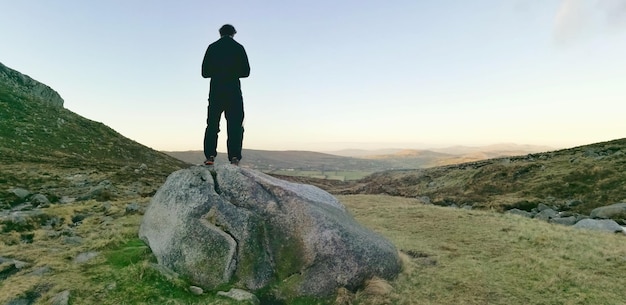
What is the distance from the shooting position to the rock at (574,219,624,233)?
17656 mm

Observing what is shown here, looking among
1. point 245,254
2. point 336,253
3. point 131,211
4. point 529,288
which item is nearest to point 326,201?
point 336,253

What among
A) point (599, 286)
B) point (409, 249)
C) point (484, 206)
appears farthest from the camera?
point (484, 206)

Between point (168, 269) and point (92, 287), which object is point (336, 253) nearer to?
point (168, 269)

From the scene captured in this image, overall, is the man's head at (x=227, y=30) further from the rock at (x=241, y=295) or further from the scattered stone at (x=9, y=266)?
the scattered stone at (x=9, y=266)

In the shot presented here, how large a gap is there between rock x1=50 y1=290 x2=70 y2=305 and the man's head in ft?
30.1

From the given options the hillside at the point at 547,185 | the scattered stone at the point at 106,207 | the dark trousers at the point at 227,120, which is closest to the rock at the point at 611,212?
the hillside at the point at 547,185

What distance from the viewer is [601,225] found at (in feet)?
60.4

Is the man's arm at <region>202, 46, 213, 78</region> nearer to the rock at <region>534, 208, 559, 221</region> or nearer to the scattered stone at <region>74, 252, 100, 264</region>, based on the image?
the scattered stone at <region>74, 252, 100, 264</region>

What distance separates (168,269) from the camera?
10.5 meters

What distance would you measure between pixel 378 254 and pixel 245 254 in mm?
4038

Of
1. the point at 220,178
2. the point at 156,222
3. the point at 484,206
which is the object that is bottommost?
the point at 484,206

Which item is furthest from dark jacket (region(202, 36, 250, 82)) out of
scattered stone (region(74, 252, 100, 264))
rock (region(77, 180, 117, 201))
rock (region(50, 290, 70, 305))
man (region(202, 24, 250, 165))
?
rock (region(77, 180, 117, 201))

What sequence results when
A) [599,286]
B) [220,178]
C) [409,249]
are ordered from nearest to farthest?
[599,286]
[220,178]
[409,249]

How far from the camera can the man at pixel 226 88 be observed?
42.3 ft
